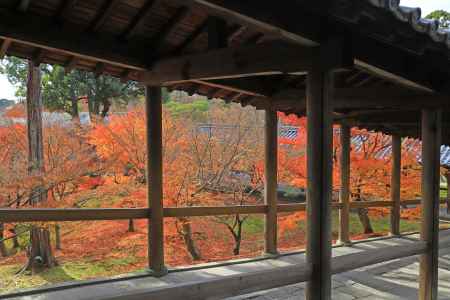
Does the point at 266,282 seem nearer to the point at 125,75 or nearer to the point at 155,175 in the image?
the point at 155,175

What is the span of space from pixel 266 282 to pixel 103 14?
7.70ft

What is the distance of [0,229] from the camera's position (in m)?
9.65

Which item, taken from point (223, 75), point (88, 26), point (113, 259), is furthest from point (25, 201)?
point (223, 75)

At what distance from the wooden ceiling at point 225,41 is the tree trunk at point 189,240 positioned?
6.67 meters

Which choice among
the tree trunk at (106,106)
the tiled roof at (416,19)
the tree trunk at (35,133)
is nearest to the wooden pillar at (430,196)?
the tiled roof at (416,19)

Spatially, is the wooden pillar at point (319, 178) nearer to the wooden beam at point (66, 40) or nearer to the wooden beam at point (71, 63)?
the wooden beam at point (66, 40)

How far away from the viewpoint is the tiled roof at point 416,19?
1.94 m

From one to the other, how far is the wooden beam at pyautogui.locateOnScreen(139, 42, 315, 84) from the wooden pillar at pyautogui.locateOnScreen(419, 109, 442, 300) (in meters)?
1.79

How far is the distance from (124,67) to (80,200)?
6.92m

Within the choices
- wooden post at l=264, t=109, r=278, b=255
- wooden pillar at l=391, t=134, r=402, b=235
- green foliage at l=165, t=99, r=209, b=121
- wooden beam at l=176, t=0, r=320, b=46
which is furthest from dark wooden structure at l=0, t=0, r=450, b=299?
green foliage at l=165, t=99, r=209, b=121

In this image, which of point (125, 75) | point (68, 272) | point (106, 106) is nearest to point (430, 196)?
point (125, 75)

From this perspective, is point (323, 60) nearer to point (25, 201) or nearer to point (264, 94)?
point (264, 94)

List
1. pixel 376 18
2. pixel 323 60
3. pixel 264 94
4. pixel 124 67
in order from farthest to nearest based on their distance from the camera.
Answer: pixel 264 94 → pixel 124 67 → pixel 323 60 → pixel 376 18

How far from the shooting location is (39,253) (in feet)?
33.8
